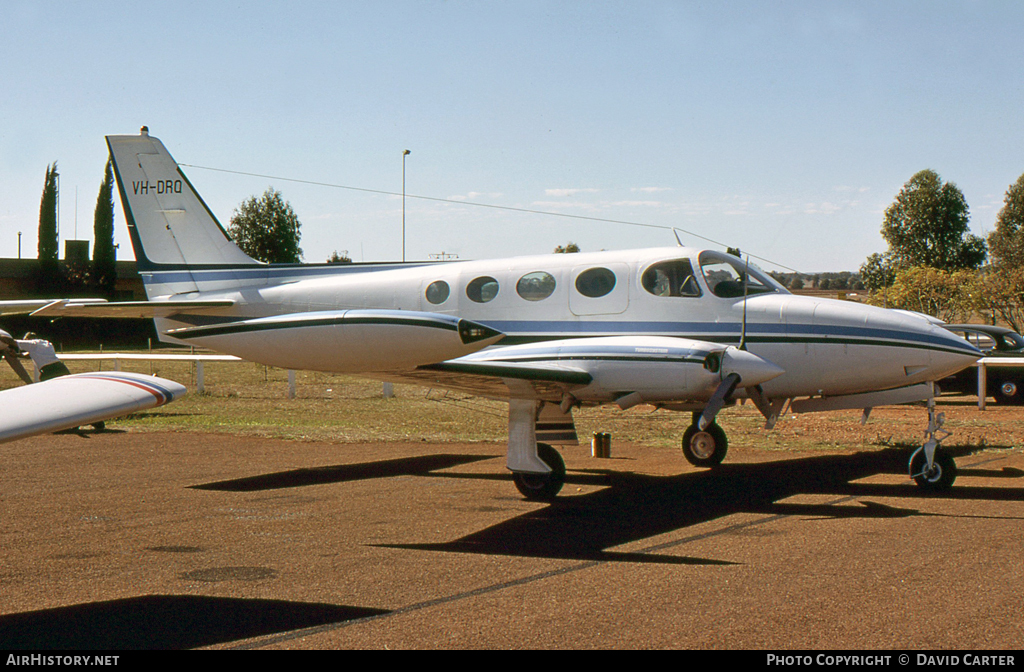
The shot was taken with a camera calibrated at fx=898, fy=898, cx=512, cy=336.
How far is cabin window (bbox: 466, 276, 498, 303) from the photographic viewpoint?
41.0 ft

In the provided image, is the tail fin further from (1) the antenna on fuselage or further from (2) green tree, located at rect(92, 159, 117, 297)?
(2) green tree, located at rect(92, 159, 117, 297)

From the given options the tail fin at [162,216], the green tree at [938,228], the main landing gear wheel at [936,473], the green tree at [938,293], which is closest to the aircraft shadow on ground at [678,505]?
the main landing gear wheel at [936,473]

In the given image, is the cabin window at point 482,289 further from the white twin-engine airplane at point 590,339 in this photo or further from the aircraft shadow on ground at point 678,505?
the aircraft shadow on ground at point 678,505

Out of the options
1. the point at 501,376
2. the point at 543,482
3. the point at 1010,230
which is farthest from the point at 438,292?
the point at 1010,230

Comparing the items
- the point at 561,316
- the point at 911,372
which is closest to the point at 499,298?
the point at 561,316

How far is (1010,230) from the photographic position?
7275cm

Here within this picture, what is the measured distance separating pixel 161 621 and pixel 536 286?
7.42 metres

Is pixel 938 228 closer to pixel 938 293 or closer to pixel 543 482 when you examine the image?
pixel 938 293

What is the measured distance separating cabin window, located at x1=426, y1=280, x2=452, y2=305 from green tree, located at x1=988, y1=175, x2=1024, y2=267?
68228mm

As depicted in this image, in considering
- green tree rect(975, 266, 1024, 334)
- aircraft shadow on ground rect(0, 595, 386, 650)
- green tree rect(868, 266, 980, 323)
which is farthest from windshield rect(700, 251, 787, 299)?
green tree rect(975, 266, 1024, 334)

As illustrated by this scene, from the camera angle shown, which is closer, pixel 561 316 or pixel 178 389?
pixel 178 389

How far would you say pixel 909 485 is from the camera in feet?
36.6

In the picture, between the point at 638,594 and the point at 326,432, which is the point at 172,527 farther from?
the point at 326,432

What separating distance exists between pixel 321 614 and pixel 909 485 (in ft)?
26.7
